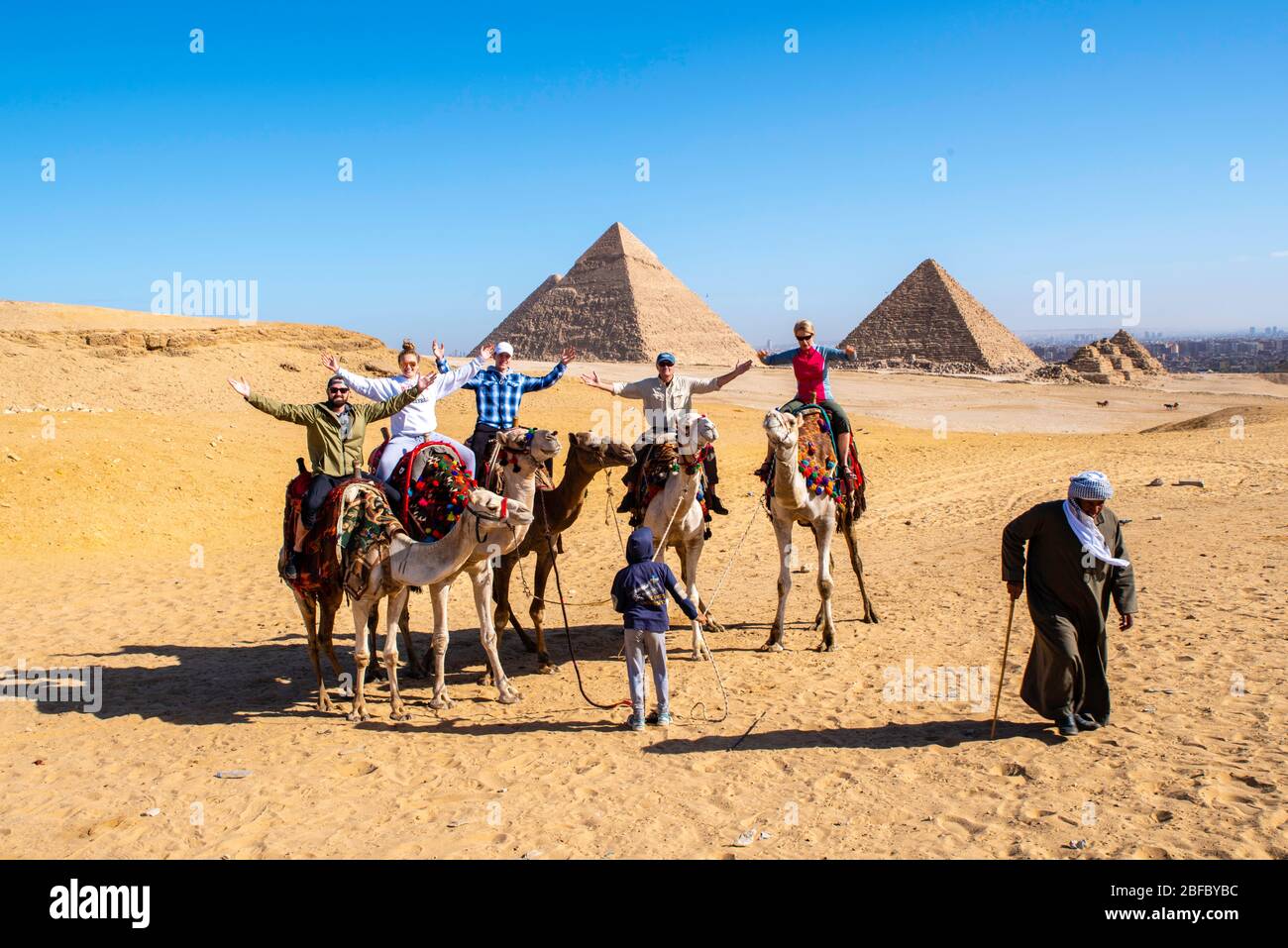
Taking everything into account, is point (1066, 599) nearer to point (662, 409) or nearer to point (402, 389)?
point (662, 409)

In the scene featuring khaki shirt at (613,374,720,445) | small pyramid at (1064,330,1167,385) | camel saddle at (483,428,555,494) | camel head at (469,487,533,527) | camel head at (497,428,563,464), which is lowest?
camel head at (469,487,533,527)

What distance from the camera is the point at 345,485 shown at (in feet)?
22.7

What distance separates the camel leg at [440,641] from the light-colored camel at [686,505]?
68.6 inches

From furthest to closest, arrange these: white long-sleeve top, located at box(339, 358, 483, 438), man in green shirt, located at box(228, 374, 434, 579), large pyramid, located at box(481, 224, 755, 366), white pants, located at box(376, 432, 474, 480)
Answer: large pyramid, located at box(481, 224, 755, 366), white long-sleeve top, located at box(339, 358, 483, 438), white pants, located at box(376, 432, 474, 480), man in green shirt, located at box(228, 374, 434, 579)

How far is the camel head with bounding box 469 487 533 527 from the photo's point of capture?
6273mm

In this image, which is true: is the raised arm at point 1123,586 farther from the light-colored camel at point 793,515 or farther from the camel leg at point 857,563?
the camel leg at point 857,563

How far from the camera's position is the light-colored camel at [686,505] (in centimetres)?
738

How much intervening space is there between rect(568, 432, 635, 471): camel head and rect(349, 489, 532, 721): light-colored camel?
2.60ft

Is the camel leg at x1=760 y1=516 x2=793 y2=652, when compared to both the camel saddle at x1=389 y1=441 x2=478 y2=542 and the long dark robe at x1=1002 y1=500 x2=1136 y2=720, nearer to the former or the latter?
the long dark robe at x1=1002 y1=500 x2=1136 y2=720

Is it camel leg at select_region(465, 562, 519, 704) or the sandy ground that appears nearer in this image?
the sandy ground

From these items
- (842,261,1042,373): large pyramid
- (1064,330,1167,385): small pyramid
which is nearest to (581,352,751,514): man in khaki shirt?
(1064,330,1167,385): small pyramid

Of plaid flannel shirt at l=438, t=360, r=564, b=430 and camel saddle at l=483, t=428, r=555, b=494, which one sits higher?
plaid flannel shirt at l=438, t=360, r=564, b=430
